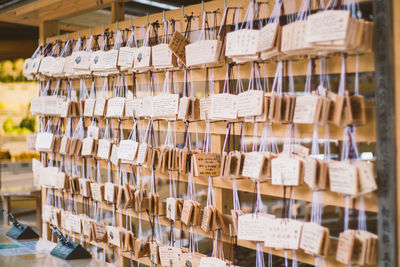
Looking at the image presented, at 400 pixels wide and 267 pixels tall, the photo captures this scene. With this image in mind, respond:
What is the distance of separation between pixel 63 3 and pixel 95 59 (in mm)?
911

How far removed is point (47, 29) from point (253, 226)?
2734 millimetres

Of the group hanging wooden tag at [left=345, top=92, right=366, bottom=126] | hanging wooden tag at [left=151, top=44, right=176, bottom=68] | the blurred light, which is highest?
the blurred light

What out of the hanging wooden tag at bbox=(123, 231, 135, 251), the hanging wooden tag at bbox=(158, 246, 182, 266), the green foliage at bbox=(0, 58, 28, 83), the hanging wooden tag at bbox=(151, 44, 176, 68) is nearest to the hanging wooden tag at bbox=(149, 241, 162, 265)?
the hanging wooden tag at bbox=(158, 246, 182, 266)

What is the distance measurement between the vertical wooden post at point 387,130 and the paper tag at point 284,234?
32cm

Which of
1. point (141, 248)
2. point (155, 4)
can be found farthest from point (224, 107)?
point (155, 4)

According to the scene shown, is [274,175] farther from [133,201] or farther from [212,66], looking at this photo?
[133,201]

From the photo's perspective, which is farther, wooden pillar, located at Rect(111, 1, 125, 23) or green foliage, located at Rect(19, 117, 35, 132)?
green foliage, located at Rect(19, 117, 35, 132)

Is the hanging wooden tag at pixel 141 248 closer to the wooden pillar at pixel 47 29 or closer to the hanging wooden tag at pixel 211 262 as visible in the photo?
the hanging wooden tag at pixel 211 262

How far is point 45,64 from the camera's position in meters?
3.57

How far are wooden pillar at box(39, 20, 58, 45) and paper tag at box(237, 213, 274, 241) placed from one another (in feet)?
8.59

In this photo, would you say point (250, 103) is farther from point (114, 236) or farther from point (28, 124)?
point (28, 124)

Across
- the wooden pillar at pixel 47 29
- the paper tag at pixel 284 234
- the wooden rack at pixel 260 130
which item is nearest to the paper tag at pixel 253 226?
the paper tag at pixel 284 234

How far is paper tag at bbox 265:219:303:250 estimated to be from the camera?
1.98 m

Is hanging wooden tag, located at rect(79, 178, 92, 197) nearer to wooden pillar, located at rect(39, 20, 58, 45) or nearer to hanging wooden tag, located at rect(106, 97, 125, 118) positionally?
hanging wooden tag, located at rect(106, 97, 125, 118)
